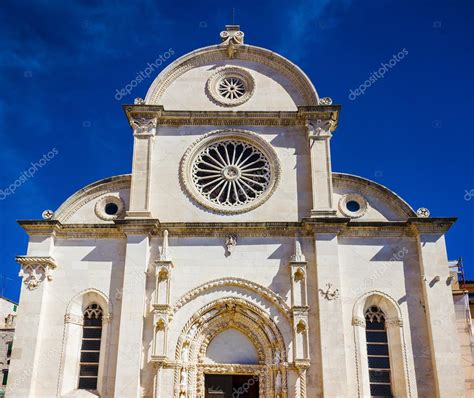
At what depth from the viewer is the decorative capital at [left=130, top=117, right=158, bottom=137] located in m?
21.3

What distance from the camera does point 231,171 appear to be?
69.4ft

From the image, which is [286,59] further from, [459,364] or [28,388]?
[28,388]

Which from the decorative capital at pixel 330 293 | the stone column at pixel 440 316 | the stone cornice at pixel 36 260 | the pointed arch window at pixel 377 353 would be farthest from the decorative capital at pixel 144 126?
the stone column at pixel 440 316

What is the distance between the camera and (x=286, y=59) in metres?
22.4

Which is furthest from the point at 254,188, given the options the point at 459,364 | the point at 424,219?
the point at 459,364

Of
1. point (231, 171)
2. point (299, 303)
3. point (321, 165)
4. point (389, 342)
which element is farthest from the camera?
point (231, 171)

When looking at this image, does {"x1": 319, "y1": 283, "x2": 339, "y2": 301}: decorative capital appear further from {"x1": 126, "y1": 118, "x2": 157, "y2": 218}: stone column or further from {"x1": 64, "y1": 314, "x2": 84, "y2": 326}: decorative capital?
{"x1": 64, "y1": 314, "x2": 84, "y2": 326}: decorative capital

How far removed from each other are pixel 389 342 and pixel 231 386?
5418mm

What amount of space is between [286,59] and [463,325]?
39.8ft

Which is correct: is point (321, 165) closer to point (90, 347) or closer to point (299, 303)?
point (299, 303)

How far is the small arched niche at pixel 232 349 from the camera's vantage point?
18875 mm

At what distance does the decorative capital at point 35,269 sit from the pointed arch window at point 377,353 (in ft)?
36.0

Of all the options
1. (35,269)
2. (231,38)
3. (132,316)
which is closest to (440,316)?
(132,316)

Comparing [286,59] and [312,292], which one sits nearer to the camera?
[312,292]
